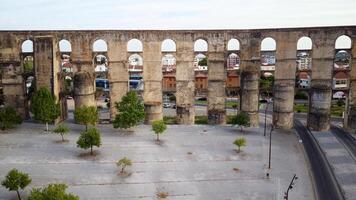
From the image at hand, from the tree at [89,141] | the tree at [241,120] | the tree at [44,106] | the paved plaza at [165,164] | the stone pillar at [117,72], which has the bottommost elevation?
the paved plaza at [165,164]

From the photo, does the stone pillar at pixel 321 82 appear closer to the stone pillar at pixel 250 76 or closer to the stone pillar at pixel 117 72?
the stone pillar at pixel 250 76

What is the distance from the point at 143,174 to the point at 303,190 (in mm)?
12936

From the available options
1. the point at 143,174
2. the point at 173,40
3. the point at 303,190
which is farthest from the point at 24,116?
the point at 303,190

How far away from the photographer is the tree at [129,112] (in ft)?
149

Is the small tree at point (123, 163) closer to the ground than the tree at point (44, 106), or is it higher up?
closer to the ground

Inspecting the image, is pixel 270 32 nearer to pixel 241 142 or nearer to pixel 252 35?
pixel 252 35

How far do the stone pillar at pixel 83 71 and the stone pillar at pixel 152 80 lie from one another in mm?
6646

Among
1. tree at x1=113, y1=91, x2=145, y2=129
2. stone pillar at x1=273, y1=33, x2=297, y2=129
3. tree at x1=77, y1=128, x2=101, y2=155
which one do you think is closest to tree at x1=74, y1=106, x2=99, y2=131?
tree at x1=113, y1=91, x2=145, y2=129

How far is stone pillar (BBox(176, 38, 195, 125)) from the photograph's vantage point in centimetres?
4988

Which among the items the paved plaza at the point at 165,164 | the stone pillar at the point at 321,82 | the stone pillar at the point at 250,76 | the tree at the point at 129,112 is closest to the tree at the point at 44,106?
the paved plaza at the point at 165,164

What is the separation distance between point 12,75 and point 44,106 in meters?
7.89

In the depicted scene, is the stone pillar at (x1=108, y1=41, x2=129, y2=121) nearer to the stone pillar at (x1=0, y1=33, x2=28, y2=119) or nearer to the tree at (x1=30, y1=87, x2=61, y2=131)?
the tree at (x1=30, y1=87, x2=61, y2=131)

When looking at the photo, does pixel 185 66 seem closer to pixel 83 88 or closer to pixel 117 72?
pixel 117 72

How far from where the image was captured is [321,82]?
4919 cm
